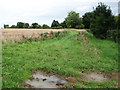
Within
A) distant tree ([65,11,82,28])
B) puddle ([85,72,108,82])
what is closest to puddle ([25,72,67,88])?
puddle ([85,72,108,82])

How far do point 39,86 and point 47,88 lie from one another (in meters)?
0.32

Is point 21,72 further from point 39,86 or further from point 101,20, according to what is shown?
point 101,20

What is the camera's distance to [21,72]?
595cm

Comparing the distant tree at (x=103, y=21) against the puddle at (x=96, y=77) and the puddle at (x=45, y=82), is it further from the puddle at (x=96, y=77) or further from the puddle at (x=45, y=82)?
the puddle at (x=45, y=82)

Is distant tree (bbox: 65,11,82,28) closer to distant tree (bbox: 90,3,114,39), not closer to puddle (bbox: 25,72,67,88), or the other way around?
distant tree (bbox: 90,3,114,39)

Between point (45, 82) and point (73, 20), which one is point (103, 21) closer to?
point (45, 82)

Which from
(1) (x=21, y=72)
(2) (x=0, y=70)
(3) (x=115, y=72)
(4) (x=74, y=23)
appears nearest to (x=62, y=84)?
(1) (x=21, y=72)

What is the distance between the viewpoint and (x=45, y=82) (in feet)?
17.9

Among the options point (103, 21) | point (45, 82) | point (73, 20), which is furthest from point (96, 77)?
point (73, 20)

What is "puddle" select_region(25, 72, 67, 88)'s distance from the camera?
5.07m

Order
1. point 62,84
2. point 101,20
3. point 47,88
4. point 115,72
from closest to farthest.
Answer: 1. point 47,88
2. point 62,84
3. point 115,72
4. point 101,20

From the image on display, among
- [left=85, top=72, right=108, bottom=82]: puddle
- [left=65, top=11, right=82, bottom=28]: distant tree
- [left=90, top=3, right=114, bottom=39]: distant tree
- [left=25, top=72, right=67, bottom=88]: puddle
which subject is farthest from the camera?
[left=65, top=11, right=82, bottom=28]: distant tree

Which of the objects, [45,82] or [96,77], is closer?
[45,82]

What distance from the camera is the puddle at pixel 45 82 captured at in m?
5.07
